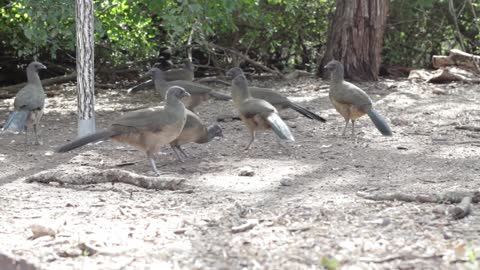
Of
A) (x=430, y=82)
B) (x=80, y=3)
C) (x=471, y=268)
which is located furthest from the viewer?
(x=430, y=82)

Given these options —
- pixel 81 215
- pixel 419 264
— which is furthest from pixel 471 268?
pixel 81 215

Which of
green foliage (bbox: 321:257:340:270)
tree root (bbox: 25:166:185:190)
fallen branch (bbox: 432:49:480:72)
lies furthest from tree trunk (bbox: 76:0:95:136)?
fallen branch (bbox: 432:49:480:72)

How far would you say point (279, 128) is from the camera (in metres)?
7.49

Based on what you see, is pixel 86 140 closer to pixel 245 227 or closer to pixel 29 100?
pixel 29 100

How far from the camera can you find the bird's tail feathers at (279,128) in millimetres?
7367

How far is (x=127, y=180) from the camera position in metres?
6.34

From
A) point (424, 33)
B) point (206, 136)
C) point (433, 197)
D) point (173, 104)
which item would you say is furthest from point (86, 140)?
point (424, 33)

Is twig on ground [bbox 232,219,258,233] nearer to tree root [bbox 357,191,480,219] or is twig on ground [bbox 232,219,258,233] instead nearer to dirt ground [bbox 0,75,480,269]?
dirt ground [bbox 0,75,480,269]

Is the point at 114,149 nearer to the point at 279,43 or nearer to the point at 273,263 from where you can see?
the point at 273,263

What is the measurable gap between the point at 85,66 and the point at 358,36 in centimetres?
600

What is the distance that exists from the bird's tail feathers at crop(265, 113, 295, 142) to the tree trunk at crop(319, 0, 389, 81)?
210 inches

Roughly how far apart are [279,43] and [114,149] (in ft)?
23.9

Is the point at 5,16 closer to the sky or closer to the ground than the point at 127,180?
closer to the sky

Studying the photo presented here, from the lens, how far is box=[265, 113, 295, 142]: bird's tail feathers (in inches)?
290
